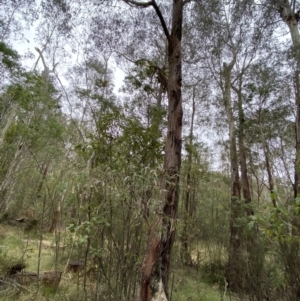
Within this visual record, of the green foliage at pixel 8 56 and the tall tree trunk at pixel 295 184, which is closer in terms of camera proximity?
the tall tree trunk at pixel 295 184

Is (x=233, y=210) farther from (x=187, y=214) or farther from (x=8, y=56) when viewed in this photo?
(x=8, y=56)

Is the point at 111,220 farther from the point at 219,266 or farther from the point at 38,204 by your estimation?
the point at 219,266

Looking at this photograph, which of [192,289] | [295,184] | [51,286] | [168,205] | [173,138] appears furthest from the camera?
[192,289]

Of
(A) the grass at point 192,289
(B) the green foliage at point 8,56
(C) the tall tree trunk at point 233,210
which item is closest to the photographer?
(C) the tall tree trunk at point 233,210

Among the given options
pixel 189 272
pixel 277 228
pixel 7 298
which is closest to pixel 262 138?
pixel 189 272

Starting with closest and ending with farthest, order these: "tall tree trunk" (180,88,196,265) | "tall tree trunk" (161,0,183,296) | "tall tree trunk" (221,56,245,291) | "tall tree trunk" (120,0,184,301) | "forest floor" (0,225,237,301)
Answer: "tall tree trunk" (120,0,184,301), "tall tree trunk" (161,0,183,296), "forest floor" (0,225,237,301), "tall tree trunk" (180,88,196,265), "tall tree trunk" (221,56,245,291)

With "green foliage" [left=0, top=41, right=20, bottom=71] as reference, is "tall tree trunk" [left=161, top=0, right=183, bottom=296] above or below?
below

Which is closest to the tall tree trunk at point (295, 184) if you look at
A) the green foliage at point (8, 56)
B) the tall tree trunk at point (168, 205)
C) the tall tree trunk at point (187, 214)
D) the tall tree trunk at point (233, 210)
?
the tall tree trunk at point (233, 210)

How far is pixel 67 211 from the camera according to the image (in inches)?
100.0

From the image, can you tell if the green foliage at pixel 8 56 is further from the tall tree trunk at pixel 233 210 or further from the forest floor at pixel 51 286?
the tall tree trunk at pixel 233 210

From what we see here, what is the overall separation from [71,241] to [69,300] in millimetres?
1071

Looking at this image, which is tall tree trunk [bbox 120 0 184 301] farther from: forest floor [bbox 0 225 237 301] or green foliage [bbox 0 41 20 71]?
green foliage [bbox 0 41 20 71]

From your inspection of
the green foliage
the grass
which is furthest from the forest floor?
the green foliage

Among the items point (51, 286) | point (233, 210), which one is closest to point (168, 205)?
point (51, 286)
